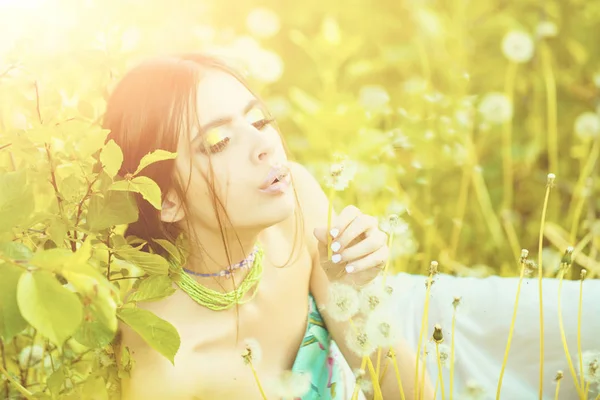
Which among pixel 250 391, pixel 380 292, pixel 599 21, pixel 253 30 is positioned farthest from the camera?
pixel 253 30

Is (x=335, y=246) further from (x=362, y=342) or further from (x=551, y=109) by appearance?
(x=551, y=109)

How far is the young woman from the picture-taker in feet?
3.49

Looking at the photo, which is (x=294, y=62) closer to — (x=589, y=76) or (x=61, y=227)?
(x=589, y=76)

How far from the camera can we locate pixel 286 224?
1.37m

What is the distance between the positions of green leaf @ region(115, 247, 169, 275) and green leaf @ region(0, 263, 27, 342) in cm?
21

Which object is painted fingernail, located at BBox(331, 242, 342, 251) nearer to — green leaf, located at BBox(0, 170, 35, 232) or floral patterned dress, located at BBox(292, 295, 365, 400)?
floral patterned dress, located at BBox(292, 295, 365, 400)

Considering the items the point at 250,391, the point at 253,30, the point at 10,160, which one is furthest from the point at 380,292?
the point at 253,30

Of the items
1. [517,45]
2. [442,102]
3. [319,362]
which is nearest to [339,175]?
[319,362]

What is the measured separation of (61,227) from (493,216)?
1.76 meters

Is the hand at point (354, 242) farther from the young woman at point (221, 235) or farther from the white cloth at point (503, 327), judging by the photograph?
the white cloth at point (503, 327)

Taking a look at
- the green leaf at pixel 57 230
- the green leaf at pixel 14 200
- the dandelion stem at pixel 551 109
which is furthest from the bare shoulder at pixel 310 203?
the dandelion stem at pixel 551 109

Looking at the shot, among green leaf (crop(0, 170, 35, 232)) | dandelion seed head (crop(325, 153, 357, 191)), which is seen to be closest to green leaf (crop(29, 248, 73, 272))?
green leaf (crop(0, 170, 35, 232))

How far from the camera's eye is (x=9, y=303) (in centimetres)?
68

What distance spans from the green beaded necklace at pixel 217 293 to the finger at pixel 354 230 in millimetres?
234
